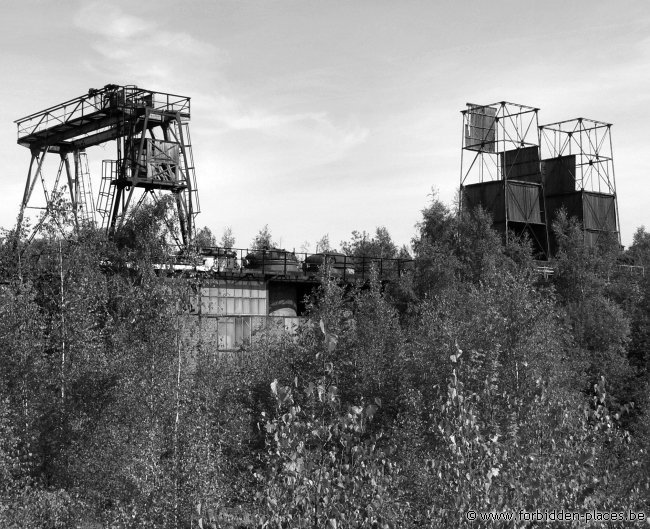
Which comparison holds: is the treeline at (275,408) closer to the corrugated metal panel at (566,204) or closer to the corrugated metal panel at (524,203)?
the corrugated metal panel at (524,203)

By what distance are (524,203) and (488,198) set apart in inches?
119

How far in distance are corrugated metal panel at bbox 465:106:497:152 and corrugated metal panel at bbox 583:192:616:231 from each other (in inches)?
423

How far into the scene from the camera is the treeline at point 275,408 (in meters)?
14.4

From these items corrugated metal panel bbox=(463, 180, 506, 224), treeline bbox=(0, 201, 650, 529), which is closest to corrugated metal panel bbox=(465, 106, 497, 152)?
corrugated metal panel bbox=(463, 180, 506, 224)

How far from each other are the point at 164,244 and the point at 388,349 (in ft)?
38.1

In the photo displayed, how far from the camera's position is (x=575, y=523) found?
14719 millimetres

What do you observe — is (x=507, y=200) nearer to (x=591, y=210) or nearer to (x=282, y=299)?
(x=591, y=210)

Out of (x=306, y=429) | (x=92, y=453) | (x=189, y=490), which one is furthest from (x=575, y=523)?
(x=92, y=453)

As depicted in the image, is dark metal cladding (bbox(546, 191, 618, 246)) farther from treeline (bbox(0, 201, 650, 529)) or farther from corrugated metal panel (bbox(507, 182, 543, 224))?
treeline (bbox(0, 201, 650, 529))

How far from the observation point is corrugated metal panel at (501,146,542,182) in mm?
74425

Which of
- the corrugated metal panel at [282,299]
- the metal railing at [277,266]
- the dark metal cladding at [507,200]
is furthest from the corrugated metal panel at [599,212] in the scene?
the corrugated metal panel at [282,299]

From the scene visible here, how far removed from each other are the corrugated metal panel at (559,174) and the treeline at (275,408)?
83.1 ft

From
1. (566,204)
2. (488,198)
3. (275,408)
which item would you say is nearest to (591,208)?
(566,204)

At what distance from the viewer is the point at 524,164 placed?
246ft
